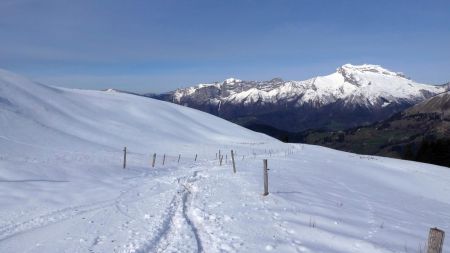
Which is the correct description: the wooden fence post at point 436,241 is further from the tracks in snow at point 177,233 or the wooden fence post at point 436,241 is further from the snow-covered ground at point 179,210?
the tracks in snow at point 177,233

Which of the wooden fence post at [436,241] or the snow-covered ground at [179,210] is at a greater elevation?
the wooden fence post at [436,241]

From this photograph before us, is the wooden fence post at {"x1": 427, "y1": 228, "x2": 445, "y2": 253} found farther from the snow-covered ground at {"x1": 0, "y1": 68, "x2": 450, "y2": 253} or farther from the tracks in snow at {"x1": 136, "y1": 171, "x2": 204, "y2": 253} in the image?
the tracks in snow at {"x1": 136, "y1": 171, "x2": 204, "y2": 253}

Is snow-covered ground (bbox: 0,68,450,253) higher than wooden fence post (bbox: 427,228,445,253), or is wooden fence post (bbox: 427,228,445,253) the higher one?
wooden fence post (bbox: 427,228,445,253)

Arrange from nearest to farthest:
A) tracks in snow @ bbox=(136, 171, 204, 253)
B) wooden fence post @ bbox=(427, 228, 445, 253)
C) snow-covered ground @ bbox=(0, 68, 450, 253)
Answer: wooden fence post @ bbox=(427, 228, 445, 253) < tracks in snow @ bbox=(136, 171, 204, 253) < snow-covered ground @ bbox=(0, 68, 450, 253)

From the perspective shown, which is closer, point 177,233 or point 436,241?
point 436,241

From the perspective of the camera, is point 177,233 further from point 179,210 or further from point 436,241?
point 436,241

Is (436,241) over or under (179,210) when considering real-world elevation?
over

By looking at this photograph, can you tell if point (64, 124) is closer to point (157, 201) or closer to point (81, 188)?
point (81, 188)

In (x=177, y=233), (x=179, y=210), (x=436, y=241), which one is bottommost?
(x=177, y=233)

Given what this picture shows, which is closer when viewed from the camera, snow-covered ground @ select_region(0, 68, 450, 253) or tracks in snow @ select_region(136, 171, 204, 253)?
tracks in snow @ select_region(136, 171, 204, 253)

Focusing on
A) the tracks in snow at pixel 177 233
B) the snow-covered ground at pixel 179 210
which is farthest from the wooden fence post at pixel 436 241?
the tracks in snow at pixel 177 233

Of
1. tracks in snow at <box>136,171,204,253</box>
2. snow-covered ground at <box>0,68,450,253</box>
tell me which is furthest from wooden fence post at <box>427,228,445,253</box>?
tracks in snow at <box>136,171,204,253</box>

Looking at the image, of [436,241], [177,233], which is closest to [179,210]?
[177,233]

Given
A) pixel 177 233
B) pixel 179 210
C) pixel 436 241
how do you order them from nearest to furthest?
pixel 436 241
pixel 177 233
pixel 179 210
